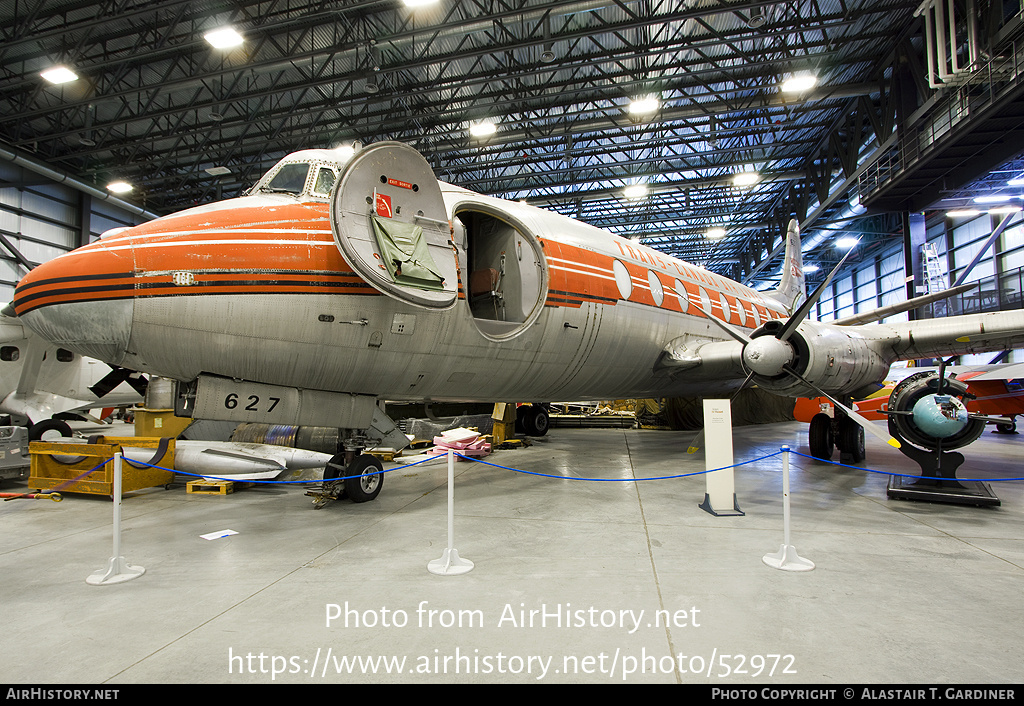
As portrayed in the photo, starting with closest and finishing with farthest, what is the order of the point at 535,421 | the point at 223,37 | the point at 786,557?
the point at 786,557 → the point at 223,37 → the point at 535,421

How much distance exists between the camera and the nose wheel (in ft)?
22.9

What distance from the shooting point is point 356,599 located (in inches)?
152

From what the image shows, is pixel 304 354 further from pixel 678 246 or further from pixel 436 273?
pixel 678 246

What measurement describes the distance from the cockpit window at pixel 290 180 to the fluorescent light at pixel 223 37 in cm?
Result: 1123

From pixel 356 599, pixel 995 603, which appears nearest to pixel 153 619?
pixel 356 599

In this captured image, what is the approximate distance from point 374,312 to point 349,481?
253 centimetres

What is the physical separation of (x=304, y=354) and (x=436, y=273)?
177 cm

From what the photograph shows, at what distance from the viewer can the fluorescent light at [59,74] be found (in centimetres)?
1577

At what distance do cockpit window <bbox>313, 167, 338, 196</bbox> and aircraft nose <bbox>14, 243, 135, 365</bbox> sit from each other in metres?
2.16

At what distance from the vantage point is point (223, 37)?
46.8ft

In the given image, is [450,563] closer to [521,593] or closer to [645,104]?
[521,593]

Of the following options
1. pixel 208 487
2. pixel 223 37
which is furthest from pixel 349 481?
pixel 223 37

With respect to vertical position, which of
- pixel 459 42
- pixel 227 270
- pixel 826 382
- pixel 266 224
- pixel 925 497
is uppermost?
pixel 459 42

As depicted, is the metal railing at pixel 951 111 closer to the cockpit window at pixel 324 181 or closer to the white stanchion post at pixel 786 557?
the white stanchion post at pixel 786 557
